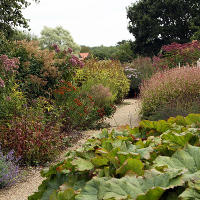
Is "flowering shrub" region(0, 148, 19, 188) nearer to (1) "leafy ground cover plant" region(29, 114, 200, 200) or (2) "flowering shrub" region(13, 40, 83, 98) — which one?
(1) "leafy ground cover plant" region(29, 114, 200, 200)

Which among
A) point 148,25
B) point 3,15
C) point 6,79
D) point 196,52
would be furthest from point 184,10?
point 6,79

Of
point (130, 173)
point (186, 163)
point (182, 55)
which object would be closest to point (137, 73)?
point (182, 55)

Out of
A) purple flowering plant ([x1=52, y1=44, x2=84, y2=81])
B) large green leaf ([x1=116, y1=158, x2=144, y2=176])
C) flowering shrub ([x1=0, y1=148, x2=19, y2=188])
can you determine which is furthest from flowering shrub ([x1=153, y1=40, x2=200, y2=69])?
large green leaf ([x1=116, y1=158, x2=144, y2=176])

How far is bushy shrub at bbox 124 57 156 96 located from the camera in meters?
14.9

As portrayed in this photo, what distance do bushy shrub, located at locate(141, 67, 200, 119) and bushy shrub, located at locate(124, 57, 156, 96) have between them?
250 inches

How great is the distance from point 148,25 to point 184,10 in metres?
3.58

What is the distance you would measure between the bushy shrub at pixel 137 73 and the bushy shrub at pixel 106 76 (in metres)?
1.17

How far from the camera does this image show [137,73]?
15.3 metres

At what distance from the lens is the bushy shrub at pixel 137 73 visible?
14867mm

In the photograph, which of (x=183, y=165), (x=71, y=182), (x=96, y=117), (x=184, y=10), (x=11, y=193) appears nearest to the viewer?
(x=183, y=165)

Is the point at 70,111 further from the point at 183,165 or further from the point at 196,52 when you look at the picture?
the point at 196,52

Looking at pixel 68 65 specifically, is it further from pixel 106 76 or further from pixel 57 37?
pixel 57 37

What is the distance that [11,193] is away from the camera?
13.8ft

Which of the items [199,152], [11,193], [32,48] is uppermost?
[32,48]
